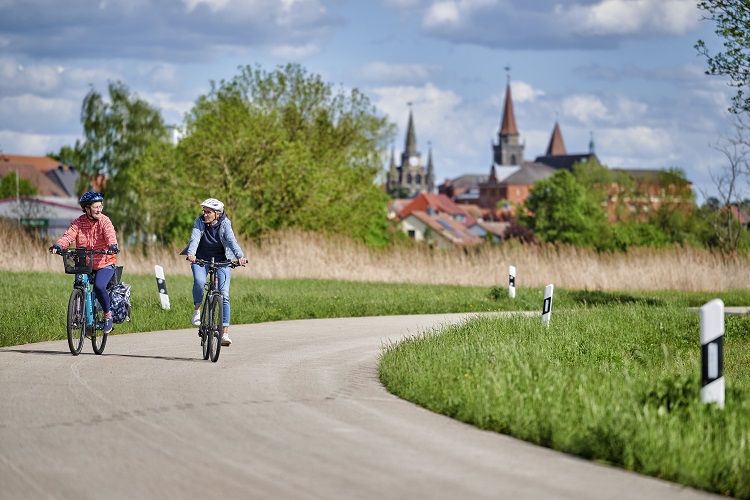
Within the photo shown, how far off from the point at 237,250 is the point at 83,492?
7007mm

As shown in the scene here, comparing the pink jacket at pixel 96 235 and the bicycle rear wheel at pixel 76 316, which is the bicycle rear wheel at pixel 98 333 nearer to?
the bicycle rear wheel at pixel 76 316

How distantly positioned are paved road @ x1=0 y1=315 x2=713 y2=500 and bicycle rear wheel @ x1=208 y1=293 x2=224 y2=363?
0.42 meters

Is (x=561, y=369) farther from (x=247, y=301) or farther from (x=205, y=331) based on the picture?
(x=247, y=301)

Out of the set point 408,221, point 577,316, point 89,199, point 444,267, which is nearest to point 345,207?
point 444,267

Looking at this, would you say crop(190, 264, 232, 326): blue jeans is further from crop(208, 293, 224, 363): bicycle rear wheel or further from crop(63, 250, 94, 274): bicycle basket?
crop(63, 250, 94, 274): bicycle basket

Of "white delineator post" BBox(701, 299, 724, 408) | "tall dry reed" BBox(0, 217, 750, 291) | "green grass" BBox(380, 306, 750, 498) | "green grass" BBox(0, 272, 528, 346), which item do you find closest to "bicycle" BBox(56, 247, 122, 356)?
"green grass" BBox(0, 272, 528, 346)

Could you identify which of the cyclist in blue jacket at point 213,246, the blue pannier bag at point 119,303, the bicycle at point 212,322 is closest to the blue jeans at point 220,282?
the cyclist in blue jacket at point 213,246

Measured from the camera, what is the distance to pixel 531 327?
47.3ft

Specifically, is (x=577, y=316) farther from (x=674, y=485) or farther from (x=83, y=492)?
(x=83, y=492)

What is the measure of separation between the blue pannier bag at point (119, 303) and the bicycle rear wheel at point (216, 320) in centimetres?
135

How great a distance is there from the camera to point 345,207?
5409 centimetres

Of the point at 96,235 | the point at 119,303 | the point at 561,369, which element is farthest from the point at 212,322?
the point at 561,369

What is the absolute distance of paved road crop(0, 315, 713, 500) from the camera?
616 cm

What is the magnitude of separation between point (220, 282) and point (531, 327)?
13.2 feet
